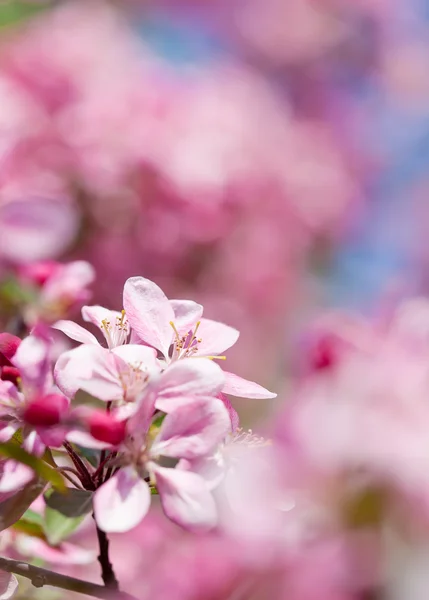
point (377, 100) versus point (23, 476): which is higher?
point (377, 100)

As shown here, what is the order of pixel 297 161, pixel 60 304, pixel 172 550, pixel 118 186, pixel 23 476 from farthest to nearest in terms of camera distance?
pixel 297 161 < pixel 118 186 < pixel 172 550 < pixel 60 304 < pixel 23 476

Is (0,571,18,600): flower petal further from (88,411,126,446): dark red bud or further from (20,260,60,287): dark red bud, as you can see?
(20,260,60,287): dark red bud

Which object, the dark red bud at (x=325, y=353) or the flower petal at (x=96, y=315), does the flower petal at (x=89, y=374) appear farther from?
the dark red bud at (x=325, y=353)

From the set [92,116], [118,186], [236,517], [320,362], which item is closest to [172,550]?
[320,362]

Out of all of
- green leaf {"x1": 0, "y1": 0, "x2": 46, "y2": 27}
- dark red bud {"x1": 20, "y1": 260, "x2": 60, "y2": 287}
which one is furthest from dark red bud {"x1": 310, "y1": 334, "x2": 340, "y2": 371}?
green leaf {"x1": 0, "y1": 0, "x2": 46, "y2": 27}

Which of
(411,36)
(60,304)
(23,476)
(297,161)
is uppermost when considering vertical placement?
(411,36)

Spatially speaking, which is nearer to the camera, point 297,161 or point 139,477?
point 139,477

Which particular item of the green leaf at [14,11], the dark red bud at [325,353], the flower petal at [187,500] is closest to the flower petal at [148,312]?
the flower petal at [187,500]

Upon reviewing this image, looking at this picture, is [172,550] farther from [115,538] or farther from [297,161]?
[297,161]
